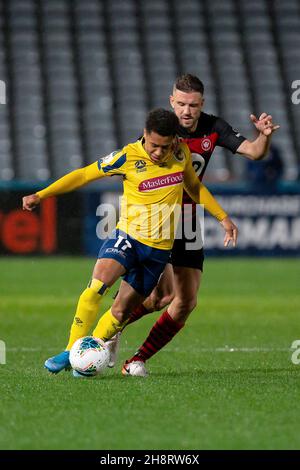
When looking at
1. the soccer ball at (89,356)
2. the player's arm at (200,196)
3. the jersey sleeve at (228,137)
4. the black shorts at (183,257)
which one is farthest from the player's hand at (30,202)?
the jersey sleeve at (228,137)

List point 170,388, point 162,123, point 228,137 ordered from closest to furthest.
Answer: point 170,388
point 162,123
point 228,137

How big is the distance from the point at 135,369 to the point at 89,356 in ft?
1.71

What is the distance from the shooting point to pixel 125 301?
670cm

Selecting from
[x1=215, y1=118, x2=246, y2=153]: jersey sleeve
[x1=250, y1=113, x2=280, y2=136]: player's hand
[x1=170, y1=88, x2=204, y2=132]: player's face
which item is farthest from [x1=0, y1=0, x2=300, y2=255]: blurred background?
[x1=250, y1=113, x2=280, y2=136]: player's hand

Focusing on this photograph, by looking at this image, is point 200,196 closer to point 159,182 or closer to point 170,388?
point 159,182

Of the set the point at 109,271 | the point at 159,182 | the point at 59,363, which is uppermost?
the point at 159,182

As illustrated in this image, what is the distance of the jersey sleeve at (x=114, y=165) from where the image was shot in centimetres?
672

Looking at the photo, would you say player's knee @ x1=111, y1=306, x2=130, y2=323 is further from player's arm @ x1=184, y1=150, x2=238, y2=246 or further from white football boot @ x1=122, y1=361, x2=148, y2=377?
player's arm @ x1=184, y1=150, x2=238, y2=246

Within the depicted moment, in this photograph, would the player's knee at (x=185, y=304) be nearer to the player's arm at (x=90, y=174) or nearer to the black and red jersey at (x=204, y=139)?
the black and red jersey at (x=204, y=139)

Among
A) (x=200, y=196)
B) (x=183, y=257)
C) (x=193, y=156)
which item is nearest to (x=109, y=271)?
(x=183, y=257)

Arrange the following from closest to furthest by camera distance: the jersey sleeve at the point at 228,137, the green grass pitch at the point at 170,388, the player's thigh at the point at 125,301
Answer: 1. the green grass pitch at the point at 170,388
2. the player's thigh at the point at 125,301
3. the jersey sleeve at the point at 228,137

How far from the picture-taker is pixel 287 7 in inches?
902

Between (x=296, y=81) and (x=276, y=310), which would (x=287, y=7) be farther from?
(x=276, y=310)

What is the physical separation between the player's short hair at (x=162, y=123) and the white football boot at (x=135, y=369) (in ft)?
4.71
